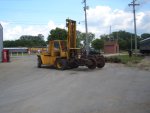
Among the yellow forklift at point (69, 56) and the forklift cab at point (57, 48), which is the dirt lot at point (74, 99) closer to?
the yellow forklift at point (69, 56)

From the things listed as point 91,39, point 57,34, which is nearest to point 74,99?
point 57,34

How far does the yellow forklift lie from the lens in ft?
79.1

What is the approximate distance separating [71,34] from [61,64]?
2730mm

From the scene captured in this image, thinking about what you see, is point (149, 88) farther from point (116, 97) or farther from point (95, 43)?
point (95, 43)

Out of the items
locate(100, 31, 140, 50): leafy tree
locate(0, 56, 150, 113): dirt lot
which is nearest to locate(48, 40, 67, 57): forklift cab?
locate(0, 56, 150, 113): dirt lot

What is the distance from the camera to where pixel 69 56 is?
2484 centimetres

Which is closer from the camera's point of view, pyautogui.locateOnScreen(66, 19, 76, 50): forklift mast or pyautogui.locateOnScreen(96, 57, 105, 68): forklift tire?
pyautogui.locateOnScreen(66, 19, 76, 50): forklift mast

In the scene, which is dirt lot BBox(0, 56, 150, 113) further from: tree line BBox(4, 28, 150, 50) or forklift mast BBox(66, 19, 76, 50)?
tree line BBox(4, 28, 150, 50)

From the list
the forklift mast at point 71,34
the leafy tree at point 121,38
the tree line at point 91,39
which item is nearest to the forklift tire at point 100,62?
the forklift mast at point 71,34

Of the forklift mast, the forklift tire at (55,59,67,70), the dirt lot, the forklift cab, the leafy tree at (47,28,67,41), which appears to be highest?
the leafy tree at (47,28,67,41)

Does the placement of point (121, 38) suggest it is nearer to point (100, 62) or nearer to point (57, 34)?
point (57, 34)

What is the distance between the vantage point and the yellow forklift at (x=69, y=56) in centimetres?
2411

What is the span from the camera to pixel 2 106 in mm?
9922

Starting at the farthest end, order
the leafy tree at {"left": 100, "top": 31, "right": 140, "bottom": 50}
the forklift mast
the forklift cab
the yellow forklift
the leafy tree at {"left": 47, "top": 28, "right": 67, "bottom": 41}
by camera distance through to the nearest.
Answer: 1. the leafy tree at {"left": 100, "top": 31, "right": 140, "bottom": 50}
2. the leafy tree at {"left": 47, "top": 28, "right": 67, "bottom": 41}
3. the forklift cab
4. the forklift mast
5. the yellow forklift
